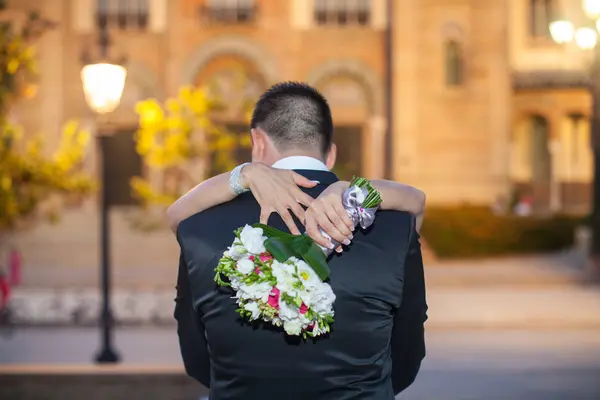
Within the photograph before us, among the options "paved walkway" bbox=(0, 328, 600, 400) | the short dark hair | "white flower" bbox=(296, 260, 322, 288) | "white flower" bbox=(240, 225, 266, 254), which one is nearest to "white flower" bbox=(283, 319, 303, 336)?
"white flower" bbox=(296, 260, 322, 288)

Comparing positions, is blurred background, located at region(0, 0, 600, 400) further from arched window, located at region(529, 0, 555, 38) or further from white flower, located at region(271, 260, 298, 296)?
white flower, located at region(271, 260, 298, 296)

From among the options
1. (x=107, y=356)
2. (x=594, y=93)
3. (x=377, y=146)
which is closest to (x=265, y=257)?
(x=107, y=356)

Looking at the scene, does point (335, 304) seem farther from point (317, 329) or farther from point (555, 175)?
point (555, 175)

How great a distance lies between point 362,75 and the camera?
121ft

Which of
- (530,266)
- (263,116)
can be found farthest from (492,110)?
(263,116)

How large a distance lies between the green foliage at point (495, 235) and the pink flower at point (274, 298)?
2488cm

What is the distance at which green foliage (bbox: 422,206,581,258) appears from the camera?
27.6 meters

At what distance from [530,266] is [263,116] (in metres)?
22.3

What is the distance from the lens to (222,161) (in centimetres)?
2503

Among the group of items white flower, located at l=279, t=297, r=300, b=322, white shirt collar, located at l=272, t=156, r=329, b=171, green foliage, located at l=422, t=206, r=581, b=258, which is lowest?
green foliage, located at l=422, t=206, r=581, b=258

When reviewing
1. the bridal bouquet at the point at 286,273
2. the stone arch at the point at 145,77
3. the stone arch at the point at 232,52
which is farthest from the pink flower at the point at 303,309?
the stone arch at the point at 145,77

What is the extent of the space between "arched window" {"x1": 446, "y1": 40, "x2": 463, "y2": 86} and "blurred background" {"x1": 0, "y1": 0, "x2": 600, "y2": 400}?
8cm

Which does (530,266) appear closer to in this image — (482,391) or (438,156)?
(438,156)

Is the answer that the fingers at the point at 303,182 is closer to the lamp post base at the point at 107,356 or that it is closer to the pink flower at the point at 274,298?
the pink flower at the point at 274,298
